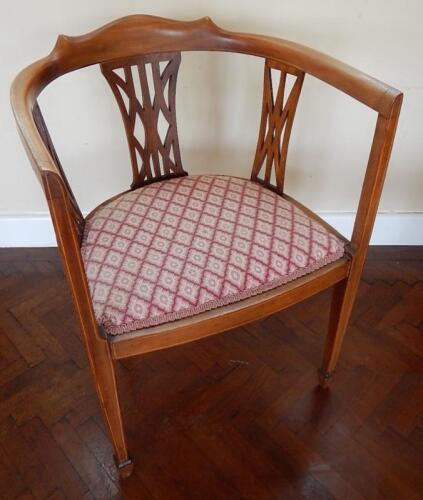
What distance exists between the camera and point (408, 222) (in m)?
1.62

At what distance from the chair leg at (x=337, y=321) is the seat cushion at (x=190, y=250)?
0.11 metres

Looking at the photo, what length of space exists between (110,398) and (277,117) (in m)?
0.68

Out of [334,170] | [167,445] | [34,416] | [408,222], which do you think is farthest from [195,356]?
[408,222]

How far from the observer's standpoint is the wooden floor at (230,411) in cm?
105

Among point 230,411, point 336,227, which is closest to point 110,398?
point 230,411

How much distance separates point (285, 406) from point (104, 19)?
3.49ft

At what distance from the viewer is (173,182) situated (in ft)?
3.60

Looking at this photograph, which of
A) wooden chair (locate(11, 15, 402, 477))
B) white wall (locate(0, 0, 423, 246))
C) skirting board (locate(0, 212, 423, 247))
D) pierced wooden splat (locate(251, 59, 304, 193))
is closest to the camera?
wooden chair (locate(11, 15, 402, 477))

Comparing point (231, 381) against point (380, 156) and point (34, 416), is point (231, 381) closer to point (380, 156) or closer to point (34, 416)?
point (34, 416)

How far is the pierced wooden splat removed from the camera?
994 mm

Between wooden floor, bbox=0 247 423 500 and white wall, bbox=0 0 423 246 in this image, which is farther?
white wall, bbox=0 0 423 246

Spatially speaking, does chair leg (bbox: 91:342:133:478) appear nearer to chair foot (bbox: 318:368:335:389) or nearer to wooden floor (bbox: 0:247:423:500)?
wooden floor (bbox: 0:247:423:500)

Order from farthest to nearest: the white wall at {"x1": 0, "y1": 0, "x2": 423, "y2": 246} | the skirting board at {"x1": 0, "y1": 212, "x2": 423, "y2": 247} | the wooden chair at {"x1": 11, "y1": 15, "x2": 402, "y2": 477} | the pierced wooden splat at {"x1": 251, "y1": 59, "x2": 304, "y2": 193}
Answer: the skirting board at {"x1": 0, "y1": 212, "x2": 423, "y2": 247} → the white wall at {"x1": 0, "y1": 0, "x2": 423, "y2": 246} → the pierced wooden splat at {"x1": 251, "y1": 59, "x2": 304, "y2": 193} → the wooden chair at {"x1": 11, "y1": 15, "x2": 402, "y2": 477}

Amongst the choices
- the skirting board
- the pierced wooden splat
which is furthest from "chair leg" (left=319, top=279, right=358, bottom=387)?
the skirting board
